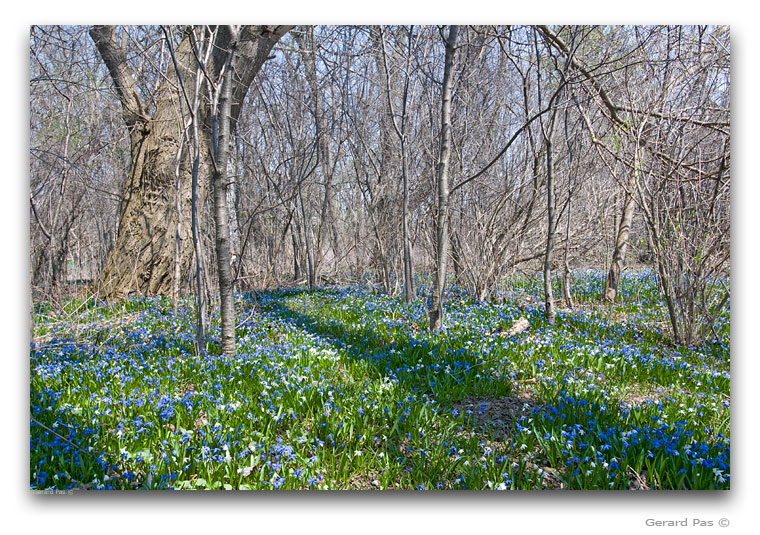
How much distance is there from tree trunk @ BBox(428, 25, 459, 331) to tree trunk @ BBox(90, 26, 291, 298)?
9.26 feet

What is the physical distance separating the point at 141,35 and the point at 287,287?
14.3 feet

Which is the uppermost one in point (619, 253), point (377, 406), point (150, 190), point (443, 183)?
point (150, 190)

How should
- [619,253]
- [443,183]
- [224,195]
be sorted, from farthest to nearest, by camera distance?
[619,253]
[443,183]
[224,195]

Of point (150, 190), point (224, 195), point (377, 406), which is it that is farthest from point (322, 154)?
point (377, 406)

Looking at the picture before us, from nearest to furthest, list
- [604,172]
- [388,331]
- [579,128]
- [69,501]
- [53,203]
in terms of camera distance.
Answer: [69,501] → [388,331] → [53,203] → [579,128] → [604,172]

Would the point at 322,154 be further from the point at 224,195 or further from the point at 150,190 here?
the point at 224,195

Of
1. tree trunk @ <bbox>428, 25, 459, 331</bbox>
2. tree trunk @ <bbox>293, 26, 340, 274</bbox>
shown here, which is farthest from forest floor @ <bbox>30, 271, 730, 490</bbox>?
tree trunk @ <bbox>293, 26, 340, 274</bbox>

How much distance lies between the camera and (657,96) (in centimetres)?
394

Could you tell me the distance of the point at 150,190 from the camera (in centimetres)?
Result: 622

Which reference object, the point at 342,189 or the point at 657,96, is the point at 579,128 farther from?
the point at 342,189

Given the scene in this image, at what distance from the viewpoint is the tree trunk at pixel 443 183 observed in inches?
165

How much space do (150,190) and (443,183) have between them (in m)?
Answer: 4.05
